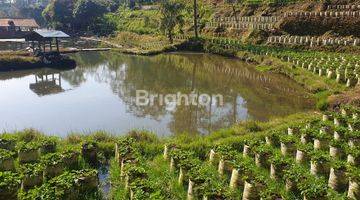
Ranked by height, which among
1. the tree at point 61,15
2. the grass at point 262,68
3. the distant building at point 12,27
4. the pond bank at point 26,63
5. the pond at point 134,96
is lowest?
the pond at point 134,96

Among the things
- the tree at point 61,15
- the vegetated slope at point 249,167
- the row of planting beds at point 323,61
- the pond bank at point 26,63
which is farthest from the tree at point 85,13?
the vegetated slope at point 249,167

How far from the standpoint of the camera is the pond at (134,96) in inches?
777

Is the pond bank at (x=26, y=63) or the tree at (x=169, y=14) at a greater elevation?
the tree at (x=169, y=14)

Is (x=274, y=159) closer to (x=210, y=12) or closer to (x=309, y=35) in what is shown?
(x=309, y=35)

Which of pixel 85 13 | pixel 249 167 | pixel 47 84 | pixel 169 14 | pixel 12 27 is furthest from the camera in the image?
pixel 85 13

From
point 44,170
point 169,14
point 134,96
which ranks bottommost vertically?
point 134,96

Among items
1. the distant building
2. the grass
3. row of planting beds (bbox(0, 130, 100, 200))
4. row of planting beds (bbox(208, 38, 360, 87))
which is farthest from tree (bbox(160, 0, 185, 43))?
row of planting beds (bbox(0, 130, 100, 200))

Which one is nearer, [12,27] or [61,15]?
[12,27]

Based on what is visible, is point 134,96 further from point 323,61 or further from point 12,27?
point 12,27

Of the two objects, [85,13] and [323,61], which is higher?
[85,13]

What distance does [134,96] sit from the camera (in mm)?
25234

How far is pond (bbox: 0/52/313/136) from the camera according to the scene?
1975 centimetres

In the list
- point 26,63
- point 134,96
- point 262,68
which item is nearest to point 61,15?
point 26,63

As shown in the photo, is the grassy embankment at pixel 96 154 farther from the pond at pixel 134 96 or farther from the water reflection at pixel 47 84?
the water reflection at pixel 47 84
